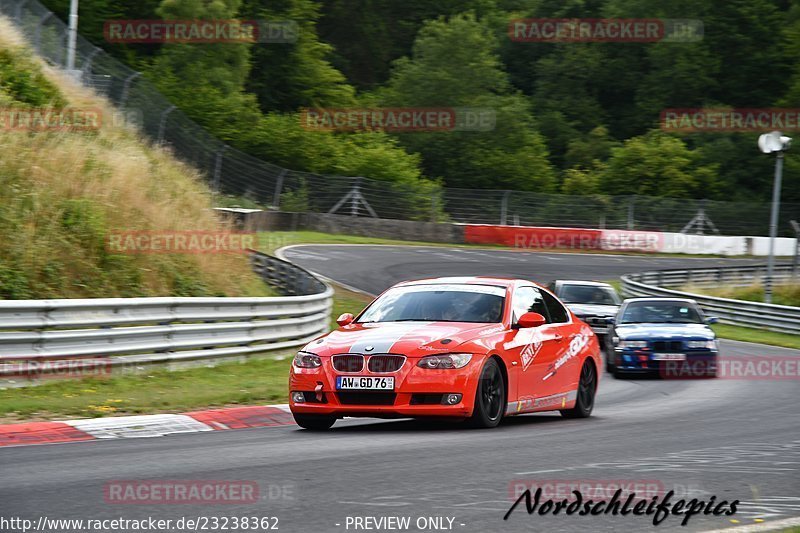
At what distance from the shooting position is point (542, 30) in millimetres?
92250

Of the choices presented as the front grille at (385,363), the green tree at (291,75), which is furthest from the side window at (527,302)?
the green tree at (291,75)

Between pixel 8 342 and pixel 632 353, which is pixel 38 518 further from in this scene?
pixel 632 353

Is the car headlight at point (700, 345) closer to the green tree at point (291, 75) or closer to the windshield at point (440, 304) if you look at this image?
the windshield at point (440, 304)

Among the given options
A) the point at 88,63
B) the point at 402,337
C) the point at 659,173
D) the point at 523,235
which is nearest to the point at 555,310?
the point at 402,337

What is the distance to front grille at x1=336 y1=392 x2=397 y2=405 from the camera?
410 inches

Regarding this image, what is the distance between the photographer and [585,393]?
1303cm

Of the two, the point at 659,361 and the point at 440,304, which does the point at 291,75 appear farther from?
the point at 440,304

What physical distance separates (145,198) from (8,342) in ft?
29.8

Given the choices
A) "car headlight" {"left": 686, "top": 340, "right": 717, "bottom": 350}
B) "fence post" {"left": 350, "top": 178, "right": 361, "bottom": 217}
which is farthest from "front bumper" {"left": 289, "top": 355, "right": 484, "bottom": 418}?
"fence post" {"left": 350, "top": 178, "right": 361, "bottom": 217}

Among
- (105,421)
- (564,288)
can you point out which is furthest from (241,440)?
(564,288)

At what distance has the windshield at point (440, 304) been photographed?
37.9 ft

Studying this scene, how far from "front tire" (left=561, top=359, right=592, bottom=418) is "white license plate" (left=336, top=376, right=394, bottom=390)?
3101 millimetres

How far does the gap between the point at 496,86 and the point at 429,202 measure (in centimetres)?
3201

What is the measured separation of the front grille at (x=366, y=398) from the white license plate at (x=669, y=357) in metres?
9.80
